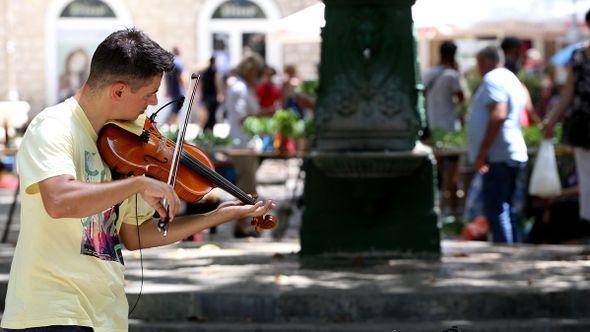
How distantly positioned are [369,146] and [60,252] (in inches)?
193

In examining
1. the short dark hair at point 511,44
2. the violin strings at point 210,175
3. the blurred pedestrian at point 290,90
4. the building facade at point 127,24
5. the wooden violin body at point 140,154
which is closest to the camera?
the wooden violin body at point 140,154

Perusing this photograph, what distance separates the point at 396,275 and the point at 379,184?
1.06m

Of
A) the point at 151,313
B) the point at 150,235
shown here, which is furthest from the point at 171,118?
the point at 150,235

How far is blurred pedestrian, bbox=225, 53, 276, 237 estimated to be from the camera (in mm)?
12445

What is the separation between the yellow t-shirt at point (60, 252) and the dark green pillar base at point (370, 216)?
490 centimetres

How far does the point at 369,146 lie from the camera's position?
8.45 m

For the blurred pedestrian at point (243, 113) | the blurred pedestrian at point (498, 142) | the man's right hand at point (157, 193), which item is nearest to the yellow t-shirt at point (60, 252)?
the man's right hand at point (157, 193)

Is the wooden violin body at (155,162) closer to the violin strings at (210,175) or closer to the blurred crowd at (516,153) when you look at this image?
the violin strings at (210,175)

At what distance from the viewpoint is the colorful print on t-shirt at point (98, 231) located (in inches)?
146

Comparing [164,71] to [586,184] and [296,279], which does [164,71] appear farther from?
[586,184]

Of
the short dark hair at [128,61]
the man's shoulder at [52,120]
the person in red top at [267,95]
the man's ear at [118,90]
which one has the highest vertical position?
the short dark hair at [128,61]

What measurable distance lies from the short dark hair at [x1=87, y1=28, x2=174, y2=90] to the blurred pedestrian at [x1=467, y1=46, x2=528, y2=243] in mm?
6118

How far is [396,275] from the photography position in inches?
303

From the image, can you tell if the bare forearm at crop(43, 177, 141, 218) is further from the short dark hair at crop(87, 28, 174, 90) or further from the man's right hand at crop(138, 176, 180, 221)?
the short dark hair at crop(87, 28, 174, 90)
